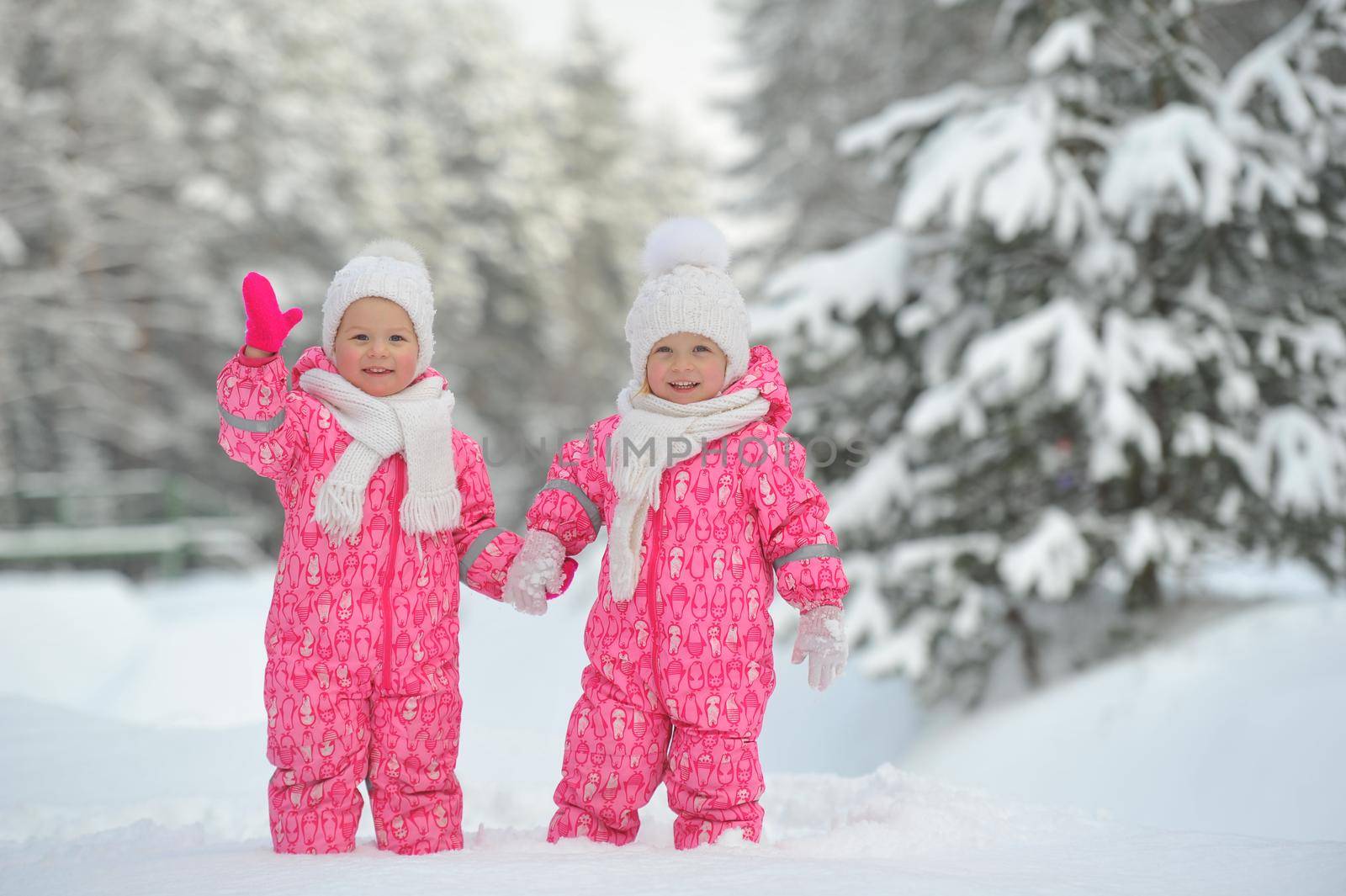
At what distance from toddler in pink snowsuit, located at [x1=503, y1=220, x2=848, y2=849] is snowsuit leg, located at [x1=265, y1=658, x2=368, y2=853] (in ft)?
1.59

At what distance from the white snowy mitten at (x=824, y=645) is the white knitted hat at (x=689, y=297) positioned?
0.63 metres

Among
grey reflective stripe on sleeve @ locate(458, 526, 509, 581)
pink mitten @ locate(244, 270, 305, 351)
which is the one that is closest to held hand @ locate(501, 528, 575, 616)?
grey reflective stripe on sleeve @ locate(458, 526, 509, 581)

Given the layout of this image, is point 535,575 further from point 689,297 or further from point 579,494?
point 689,297

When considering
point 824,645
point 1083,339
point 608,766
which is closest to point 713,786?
point 608,766

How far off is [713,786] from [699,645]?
1.06 feet

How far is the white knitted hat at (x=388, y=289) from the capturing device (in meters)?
2.91

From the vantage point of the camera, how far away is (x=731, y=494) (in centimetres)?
281

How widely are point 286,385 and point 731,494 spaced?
108 cm

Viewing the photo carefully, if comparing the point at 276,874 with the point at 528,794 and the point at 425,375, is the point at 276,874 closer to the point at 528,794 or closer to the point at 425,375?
the point at 425,375

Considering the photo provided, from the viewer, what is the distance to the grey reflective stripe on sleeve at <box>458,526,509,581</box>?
3033mm

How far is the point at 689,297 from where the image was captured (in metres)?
2.88

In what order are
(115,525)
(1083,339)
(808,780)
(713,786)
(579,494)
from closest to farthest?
(713,786) < (579,494) < (808,780) < (1083,339) < (115,525)

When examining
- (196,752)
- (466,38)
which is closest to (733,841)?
(196,752)

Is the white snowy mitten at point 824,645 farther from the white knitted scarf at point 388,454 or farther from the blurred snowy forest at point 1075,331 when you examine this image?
the blurred snowy forest at point 1075,331
